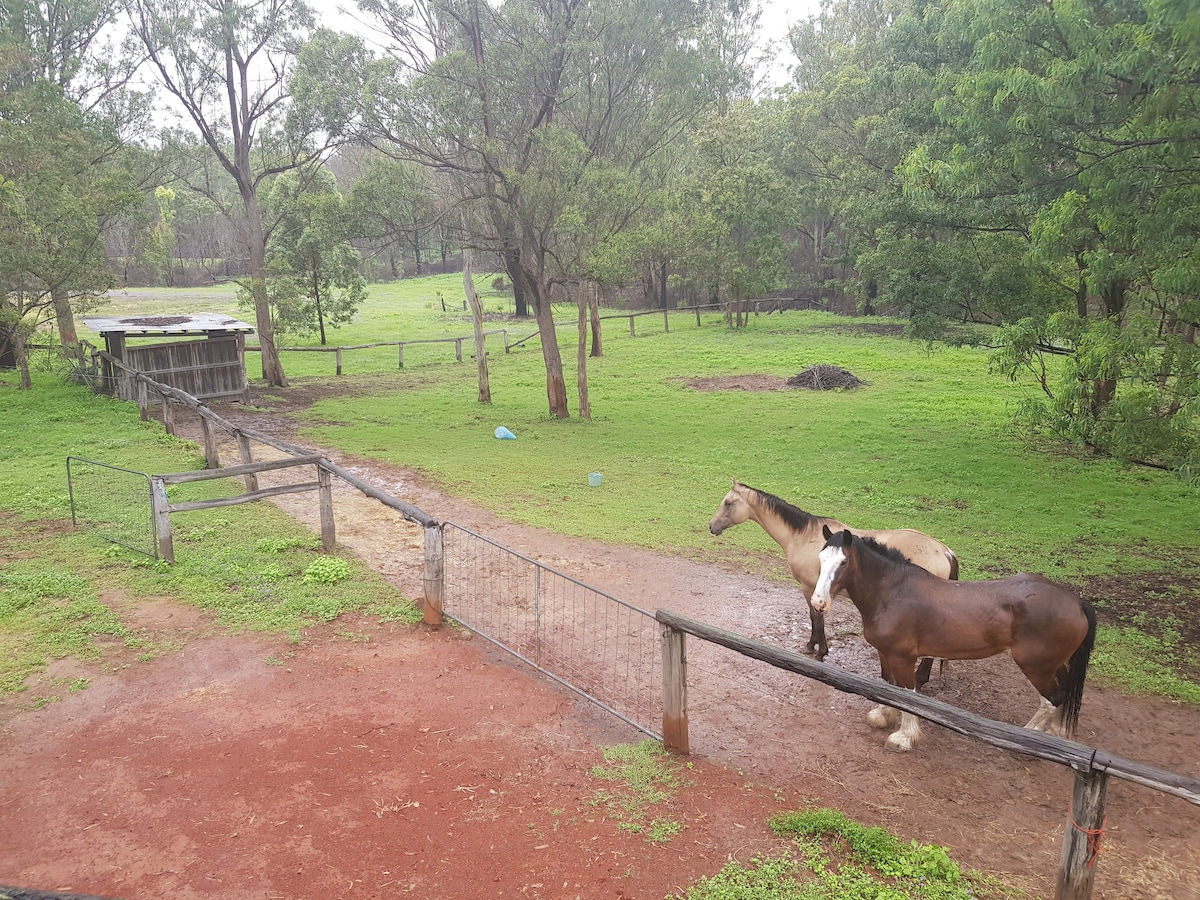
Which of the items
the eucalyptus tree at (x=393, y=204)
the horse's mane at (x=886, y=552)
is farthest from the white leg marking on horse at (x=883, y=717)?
the eucalyptus tree at (x=393, y=204)

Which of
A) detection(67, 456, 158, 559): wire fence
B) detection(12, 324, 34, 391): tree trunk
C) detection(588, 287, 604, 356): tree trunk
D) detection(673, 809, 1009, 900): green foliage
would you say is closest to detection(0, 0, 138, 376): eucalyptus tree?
detection(12, 324, 34, 391): tree trunk

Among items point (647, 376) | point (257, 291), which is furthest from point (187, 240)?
point (647, 376)

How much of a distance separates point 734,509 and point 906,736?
10.5ft

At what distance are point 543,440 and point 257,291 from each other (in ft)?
38.1

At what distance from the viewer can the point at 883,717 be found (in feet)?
20.7

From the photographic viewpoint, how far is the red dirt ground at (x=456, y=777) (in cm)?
454

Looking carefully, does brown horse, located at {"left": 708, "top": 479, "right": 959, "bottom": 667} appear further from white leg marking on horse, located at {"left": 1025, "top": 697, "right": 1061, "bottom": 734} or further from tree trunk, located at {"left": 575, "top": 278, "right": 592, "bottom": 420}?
tree trunk, located at {"left": 575, "top": 278, "right": 592, "bottom": 420}

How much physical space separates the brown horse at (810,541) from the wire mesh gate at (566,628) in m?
1.54

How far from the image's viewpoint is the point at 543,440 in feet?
58.5

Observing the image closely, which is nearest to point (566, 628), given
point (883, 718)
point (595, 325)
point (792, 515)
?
point (792, 515)

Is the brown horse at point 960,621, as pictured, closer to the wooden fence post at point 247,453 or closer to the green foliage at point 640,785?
the green foliage at point 640,785

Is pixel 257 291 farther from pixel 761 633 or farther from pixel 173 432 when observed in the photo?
pixel 761 633

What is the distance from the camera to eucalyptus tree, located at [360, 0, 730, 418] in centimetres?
1691

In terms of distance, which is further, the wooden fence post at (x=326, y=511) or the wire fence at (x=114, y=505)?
the wire fence at (x=114, y=505)
